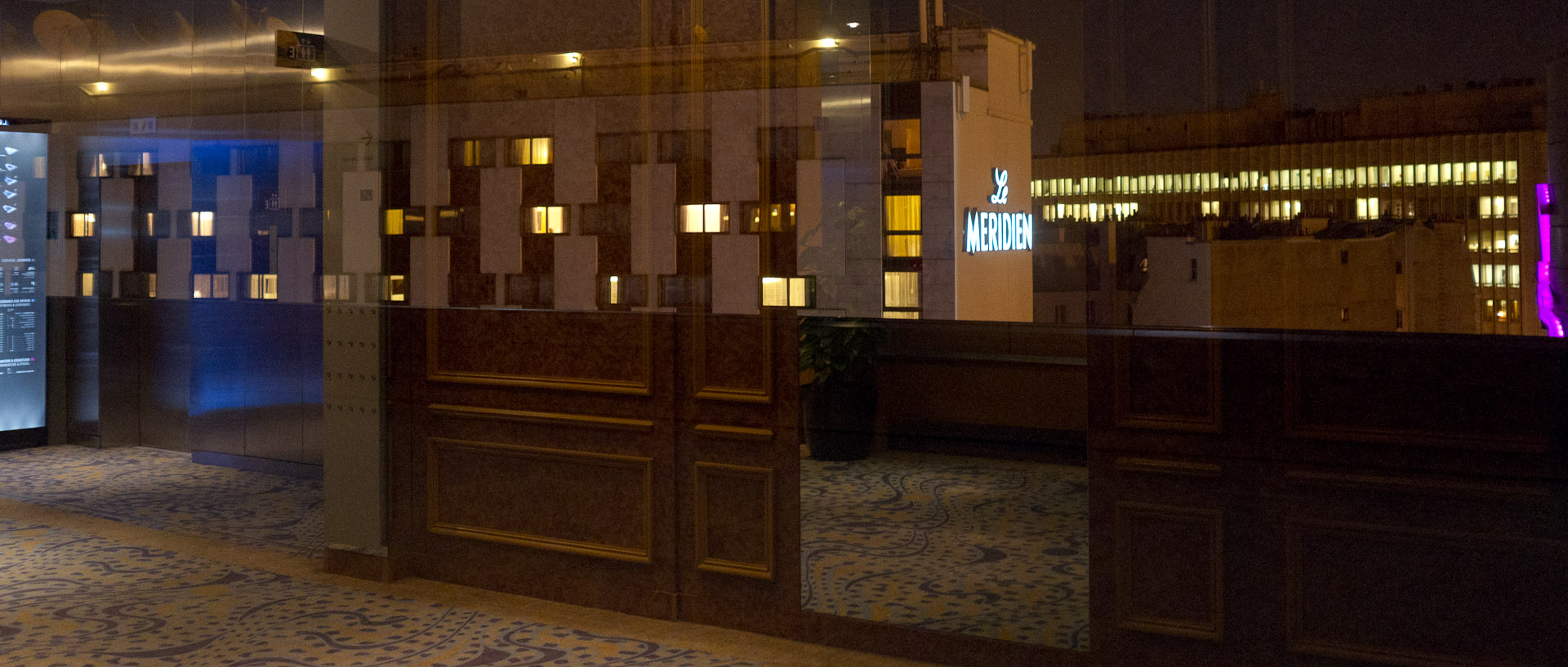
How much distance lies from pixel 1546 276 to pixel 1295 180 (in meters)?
0.66

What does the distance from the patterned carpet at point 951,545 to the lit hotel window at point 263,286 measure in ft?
12.2

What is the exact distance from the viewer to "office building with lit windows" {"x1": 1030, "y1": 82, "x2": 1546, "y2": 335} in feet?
9.92

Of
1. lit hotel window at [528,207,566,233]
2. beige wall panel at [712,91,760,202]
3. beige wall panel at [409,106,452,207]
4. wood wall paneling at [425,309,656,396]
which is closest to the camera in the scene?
beige wall panel at [712,91,760,202]

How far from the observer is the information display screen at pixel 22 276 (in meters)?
8.86

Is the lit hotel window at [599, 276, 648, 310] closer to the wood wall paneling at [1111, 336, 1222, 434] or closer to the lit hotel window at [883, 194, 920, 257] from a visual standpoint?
the lit hotel window at [883, 194, 920, 257]

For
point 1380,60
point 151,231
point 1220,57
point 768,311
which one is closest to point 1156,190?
point 1220,57

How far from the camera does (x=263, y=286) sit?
21.3 feet

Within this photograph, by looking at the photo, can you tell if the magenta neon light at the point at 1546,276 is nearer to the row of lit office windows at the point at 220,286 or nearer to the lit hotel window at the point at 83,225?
the row of lit office windows at the point at 220,286

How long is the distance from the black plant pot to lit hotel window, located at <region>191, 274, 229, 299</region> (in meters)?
4.22

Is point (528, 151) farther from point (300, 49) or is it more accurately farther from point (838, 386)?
point (838, 386)

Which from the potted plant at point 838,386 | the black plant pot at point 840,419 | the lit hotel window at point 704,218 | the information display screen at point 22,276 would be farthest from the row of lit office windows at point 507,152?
the information display screen at point 22,276

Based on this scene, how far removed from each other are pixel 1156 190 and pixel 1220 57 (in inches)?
16.4

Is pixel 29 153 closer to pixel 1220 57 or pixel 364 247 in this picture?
pixel 364 247

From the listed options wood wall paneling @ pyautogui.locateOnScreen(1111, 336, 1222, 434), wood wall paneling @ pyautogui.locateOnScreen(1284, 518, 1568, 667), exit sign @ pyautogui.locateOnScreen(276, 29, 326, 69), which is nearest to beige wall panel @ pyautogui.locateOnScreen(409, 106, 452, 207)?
exit sign @ pyautogui.locateOnScreen(276, 29, 326, 69)
